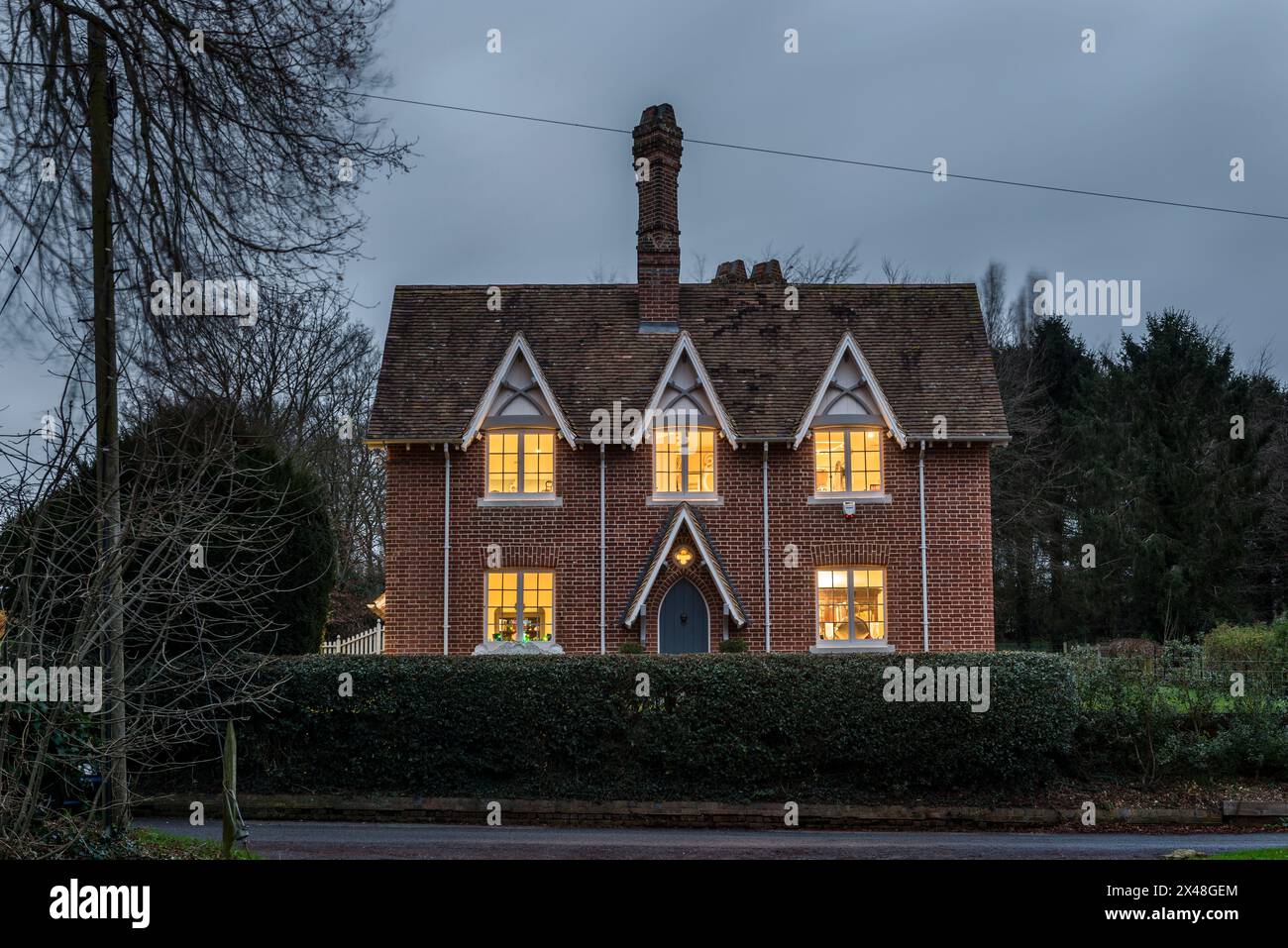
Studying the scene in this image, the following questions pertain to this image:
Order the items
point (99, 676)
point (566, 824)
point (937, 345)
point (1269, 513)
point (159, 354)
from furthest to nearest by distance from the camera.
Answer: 1. point (1269, 513)
2. point (937, 345)
3. point (566, 824)
4. point (159, 354)
5. point (99, 676)

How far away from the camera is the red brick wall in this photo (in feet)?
77.3

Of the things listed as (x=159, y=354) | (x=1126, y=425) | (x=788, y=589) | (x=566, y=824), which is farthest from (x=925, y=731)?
(x=1126, y=425)

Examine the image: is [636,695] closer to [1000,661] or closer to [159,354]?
[1000,661]

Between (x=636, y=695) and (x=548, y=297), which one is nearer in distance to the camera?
(x=636, y=695)

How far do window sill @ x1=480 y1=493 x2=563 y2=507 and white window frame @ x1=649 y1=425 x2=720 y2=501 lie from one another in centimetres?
198

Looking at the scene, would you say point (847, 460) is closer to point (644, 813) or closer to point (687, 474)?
point (687, 474)

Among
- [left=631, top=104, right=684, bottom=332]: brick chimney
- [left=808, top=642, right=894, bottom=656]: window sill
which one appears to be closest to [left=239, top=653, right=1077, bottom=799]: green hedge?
[left=808, top=642, right=894, bottom=656]: window sill

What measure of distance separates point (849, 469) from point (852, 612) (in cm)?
288

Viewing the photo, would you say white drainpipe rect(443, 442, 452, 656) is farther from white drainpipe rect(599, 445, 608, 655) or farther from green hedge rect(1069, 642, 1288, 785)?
green hedge rect(1069, 642, 1288, 785)

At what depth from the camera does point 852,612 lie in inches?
936

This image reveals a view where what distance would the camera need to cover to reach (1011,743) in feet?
53.2

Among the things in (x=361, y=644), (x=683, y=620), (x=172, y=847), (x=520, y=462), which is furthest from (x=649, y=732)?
(x=361, y=644)

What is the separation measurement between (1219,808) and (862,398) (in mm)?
10393

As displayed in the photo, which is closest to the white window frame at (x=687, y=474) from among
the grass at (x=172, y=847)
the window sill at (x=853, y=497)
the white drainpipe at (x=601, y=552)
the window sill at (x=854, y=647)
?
the white drainpipe at (x=601, y=552)
